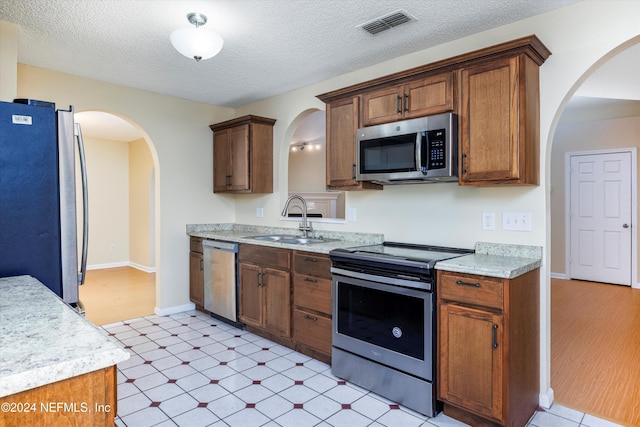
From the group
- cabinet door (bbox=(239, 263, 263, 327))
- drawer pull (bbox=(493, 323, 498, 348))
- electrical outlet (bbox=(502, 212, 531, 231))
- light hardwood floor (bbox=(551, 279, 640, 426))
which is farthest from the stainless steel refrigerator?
light hardwood floor (bbox=(551, 279, 640, 426))

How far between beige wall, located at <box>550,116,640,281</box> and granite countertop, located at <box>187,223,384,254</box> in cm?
439

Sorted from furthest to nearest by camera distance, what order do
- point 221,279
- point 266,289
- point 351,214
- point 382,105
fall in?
point 221,279
point 351,214
point 266,289
point 382,105

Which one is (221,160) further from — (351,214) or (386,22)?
(386,22)

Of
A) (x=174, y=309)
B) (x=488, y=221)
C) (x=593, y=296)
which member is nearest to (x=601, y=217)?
(x=593, y=296)

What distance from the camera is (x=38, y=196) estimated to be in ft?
5.82

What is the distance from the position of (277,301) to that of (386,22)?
2.30 m

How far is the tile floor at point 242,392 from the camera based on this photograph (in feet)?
7.17

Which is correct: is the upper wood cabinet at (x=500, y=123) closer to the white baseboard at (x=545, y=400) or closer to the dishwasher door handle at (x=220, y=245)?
the white baseboard at (x=545, y=400)

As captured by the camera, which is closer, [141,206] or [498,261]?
[498,261]

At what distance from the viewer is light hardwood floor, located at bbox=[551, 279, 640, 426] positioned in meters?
2.38

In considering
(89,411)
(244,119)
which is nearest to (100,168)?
(244,119)

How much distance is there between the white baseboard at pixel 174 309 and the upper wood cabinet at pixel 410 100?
295 centimetres

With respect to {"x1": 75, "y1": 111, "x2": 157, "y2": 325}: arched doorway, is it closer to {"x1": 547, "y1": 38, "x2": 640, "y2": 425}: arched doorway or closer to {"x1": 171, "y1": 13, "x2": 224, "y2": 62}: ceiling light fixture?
{"x1": 171, "y1": 13, "x2": 224, "y2": 62}: ceiling light fixture

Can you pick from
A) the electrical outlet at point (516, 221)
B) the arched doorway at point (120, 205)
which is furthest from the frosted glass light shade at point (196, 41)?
the arched doorway at point (120, 205)
